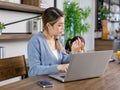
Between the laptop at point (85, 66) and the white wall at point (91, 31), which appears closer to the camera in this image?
the laptop at point (85, 66)

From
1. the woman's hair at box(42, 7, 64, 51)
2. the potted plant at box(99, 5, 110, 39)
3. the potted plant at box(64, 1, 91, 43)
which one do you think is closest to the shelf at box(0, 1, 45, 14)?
the woman's hair at box(42, 7, 64, 51)

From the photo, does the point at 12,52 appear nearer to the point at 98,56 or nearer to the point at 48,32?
the point at 48,32

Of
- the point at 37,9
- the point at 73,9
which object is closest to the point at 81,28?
the point at 73,9

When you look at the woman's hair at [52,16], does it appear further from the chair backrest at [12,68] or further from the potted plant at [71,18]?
the potted plant at [71,18]

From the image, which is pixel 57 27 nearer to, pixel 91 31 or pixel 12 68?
pixel 12 68

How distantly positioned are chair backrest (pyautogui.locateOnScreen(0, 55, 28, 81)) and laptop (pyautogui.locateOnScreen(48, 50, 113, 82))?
1.18 ft

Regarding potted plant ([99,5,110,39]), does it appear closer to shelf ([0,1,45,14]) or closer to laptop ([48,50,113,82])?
shelf ([0,1,45,14])

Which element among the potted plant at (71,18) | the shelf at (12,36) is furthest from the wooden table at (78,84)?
the potted plant at (71,18)

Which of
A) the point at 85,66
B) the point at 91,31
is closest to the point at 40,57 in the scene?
the point at 85,66

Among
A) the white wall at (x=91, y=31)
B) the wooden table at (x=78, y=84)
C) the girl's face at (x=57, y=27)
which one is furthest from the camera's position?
the white wall at (x=91, y=31)

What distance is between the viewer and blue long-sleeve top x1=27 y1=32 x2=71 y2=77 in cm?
166

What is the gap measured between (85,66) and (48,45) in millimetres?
515

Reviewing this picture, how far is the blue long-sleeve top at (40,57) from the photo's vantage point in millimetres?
1661

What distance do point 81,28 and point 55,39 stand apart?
2376 mm
